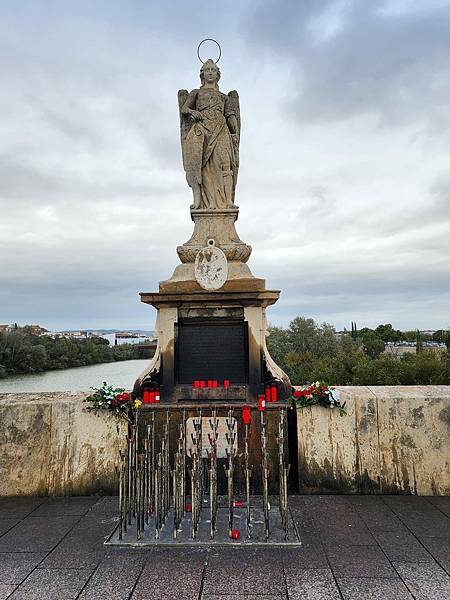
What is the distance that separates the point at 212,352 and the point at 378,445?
210 centimetres

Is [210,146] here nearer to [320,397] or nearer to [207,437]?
[320,397]

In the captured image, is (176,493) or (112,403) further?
(112,403)

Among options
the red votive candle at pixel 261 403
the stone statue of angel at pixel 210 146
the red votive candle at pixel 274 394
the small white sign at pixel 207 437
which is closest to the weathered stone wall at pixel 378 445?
the red votive candle at pixel 274 394

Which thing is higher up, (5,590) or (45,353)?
(45,353)

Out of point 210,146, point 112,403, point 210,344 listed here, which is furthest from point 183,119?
point 112,403

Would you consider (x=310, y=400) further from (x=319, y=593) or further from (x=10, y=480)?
(x=10, y=480)

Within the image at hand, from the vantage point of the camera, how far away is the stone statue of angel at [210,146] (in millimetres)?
Answer: 5777

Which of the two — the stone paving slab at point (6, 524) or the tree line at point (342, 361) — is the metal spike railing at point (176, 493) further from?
the tree line at point (342, 361)

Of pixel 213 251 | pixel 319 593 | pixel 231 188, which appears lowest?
pixel 319 593

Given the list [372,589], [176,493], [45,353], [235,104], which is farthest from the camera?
[45,353]

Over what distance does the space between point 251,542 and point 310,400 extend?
1.79m

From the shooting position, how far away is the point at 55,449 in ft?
15.8

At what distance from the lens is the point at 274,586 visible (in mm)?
2857

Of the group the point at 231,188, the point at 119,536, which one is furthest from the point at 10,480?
the point at 231,188
